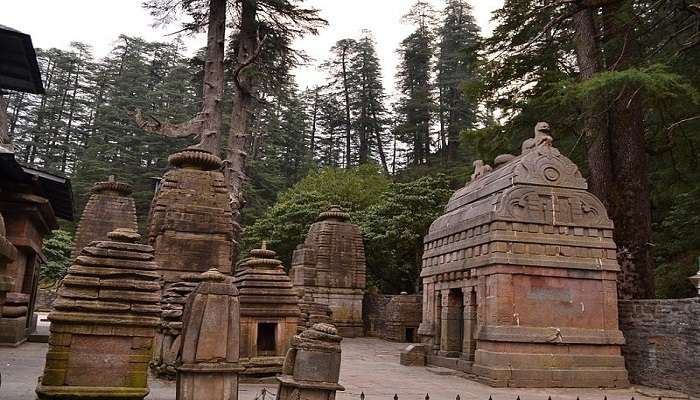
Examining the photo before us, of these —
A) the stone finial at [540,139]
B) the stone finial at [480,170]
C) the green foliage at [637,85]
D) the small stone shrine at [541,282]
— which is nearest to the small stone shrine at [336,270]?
the stone finial at [480,170]

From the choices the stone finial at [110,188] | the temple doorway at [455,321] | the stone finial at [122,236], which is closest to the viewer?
the stone finial at [122,236]

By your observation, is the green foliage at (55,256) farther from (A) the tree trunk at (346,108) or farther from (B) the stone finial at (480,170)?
(B) the stone finial at (480,170)

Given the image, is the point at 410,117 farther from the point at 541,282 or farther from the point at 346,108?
the point at 541,282

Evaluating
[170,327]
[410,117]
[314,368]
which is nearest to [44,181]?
[170,327]

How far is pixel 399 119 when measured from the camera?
171 feet

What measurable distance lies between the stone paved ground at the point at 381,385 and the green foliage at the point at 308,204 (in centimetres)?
1726

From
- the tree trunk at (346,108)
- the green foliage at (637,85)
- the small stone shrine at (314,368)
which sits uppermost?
the tree trunk at (346,108)

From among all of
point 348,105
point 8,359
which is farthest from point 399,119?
point 8,359

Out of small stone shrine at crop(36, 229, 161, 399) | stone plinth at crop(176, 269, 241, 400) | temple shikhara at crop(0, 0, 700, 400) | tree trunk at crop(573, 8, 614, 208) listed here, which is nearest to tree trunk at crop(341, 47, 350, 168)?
temple shikhara at crop(0, 0, 700, 400)

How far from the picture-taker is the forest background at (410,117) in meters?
14.8

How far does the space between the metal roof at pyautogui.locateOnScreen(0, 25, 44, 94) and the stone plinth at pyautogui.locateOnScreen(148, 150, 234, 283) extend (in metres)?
4.10

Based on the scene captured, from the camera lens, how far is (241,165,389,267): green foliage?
106 ft

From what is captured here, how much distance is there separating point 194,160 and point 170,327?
4.56 meters

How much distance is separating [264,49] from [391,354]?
11.6 meters
